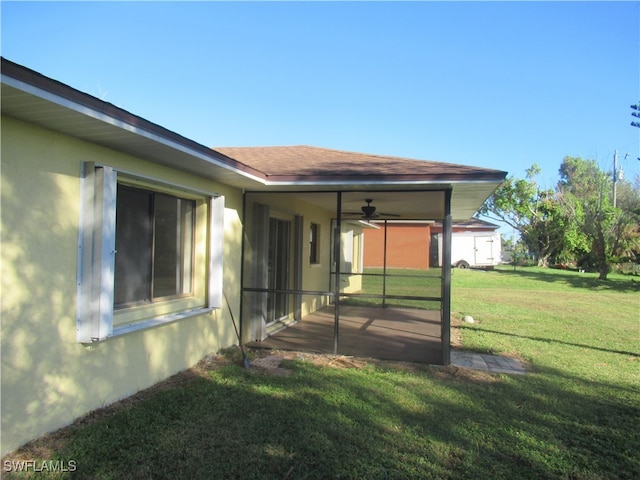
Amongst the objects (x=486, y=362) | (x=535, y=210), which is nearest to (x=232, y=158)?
(x=486, y=362)

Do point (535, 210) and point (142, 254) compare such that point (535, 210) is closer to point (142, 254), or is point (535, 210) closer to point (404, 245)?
point (404, 245)

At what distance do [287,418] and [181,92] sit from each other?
13502mm

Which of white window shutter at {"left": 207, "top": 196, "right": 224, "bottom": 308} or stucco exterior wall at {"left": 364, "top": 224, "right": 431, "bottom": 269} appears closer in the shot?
white window shutter at {"left": 207, "top": 196, "right": 224, "bottom": 308}

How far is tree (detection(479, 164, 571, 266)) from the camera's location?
28234 millimetres

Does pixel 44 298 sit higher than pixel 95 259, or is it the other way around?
pixel 95 259

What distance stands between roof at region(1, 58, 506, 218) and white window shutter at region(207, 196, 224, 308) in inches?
16.2

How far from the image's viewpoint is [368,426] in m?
3.73

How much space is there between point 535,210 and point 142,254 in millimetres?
32116

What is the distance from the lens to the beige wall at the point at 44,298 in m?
2.99

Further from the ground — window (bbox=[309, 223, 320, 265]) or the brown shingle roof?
the brown shingle roof

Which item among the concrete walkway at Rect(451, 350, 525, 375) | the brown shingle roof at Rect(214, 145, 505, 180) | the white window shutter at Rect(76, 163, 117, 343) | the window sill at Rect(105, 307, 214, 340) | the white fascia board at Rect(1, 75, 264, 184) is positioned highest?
the brown shingle roof at Rect(214, 145, 505, 180)

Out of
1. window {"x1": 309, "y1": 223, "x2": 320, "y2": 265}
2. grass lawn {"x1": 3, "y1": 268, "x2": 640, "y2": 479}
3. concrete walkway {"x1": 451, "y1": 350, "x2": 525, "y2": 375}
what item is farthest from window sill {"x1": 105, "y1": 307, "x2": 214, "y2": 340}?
window {"x1": 309, "y1": 223, "x2": 320, "y2": 265}

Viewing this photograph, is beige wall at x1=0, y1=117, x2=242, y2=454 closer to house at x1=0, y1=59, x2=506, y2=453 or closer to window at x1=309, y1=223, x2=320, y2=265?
house at x1=0, y1=59, x2=506, y2=453

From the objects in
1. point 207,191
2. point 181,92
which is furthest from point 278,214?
point 181,92
